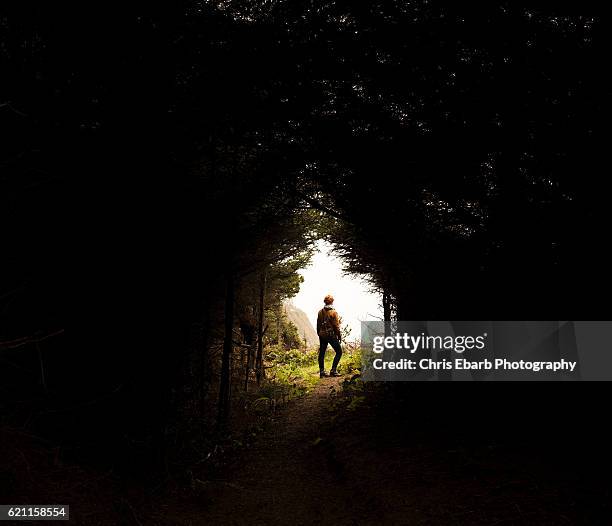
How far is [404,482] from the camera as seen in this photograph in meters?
4.80

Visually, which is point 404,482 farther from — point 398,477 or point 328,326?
point 328,326

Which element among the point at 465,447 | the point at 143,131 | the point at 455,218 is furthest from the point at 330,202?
the point at 465,447

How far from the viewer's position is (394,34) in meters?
4.21

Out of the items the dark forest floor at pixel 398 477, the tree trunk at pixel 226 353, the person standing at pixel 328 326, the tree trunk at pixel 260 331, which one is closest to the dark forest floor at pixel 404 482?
the dark forest floor at pixel 398 477

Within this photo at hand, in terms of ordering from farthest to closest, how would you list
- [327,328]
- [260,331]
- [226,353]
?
[327,328]
[260,331]
[226,353]

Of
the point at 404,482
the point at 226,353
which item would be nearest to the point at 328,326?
the point at 226,353

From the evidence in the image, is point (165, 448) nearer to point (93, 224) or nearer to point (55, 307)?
point (55, 307)

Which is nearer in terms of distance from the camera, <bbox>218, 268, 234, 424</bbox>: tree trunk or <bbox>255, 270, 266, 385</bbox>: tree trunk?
<bbox>218, 268, 234, 424</bbox>: tree trunk

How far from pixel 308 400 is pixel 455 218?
24.5 feet

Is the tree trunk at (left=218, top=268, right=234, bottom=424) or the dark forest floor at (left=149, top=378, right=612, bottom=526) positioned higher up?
the tree trunk at (left=218, top=268, right=234, bottom=424)

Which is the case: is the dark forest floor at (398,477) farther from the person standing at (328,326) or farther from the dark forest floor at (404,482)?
the person standing at (328,326)

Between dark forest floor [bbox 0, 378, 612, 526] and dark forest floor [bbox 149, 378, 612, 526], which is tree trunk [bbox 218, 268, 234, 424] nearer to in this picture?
dark forest floor [bbox 0, 378, 612, 526]

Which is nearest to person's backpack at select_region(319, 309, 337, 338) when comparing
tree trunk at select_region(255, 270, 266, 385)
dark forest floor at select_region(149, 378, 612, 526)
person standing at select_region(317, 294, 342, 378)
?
person standing at select_region(317, 294, 342, 378)

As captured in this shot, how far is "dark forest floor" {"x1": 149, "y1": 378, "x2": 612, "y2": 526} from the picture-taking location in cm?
379
